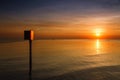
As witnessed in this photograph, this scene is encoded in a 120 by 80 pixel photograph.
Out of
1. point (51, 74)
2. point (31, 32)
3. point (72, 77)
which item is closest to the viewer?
point (31, 32)

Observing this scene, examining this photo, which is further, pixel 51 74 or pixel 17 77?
pixel 51 74

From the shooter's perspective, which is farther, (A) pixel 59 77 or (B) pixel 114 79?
(A) pixel 59 77

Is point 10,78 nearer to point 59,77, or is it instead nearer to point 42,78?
point 42,78

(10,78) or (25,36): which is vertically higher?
(25,36)

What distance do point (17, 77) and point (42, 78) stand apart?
2456mm

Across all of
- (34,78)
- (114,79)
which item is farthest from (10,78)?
(114,79)

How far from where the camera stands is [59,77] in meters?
19.8

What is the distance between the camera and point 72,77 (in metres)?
19.4

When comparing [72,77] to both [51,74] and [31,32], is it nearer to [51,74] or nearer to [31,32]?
[51,74]

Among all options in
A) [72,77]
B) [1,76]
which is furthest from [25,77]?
[72,77]

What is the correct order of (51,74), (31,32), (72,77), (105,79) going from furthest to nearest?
(51,74)
(72,77)
(105,79)
(31,32)

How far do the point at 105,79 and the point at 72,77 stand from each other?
10.6 ft

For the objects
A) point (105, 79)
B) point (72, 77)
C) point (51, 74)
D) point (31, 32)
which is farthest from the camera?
point (51, 74)

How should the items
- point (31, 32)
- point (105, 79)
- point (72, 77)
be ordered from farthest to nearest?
point (72, 77)
point (105, 79)
point (31, 32)
